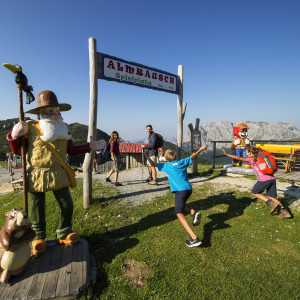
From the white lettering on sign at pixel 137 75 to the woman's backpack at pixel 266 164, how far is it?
4147 millimetres

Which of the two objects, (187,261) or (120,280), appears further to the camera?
(187,261)

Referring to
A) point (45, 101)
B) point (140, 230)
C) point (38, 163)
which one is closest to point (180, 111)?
point (140, 230)

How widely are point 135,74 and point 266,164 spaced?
4.67 metres

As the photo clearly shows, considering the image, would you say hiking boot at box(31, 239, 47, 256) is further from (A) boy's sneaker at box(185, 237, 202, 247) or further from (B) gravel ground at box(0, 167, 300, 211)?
(B) gravel ground at box(0, 167, 300, 211)

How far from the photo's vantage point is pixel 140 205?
5.83 metres

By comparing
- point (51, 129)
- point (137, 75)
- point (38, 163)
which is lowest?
point (38, 163)

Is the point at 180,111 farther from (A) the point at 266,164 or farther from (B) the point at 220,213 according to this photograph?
(B) the point at 220,213

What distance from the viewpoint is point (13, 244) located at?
2.55 meters

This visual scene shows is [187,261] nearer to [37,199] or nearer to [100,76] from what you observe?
[37,199]

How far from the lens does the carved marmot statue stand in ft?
8.27

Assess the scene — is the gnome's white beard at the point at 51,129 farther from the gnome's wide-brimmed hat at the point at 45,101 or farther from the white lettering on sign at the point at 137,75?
the white lettering on sign at the point at 137,75

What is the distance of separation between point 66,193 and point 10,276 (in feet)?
4.12

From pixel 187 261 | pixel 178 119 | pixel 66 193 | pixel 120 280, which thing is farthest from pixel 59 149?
pixel 178 119

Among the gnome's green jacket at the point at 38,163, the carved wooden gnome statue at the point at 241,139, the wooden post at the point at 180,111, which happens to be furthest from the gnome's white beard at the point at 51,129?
the carved wooden gnome statue at the point at 241,139
